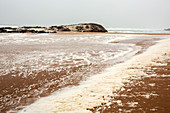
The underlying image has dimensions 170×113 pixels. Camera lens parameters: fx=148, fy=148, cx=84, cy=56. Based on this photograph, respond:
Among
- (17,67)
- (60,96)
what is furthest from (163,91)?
(17,67)

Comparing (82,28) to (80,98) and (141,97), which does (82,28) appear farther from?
(141,97)

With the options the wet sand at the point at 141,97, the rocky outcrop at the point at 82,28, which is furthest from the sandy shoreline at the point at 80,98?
the rocky outcrop at the point at 82,28

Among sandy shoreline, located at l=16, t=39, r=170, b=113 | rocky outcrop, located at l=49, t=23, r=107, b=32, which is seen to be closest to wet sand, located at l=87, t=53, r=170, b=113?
sandy shoreline, located at l=16, t=39, r=170, b=113

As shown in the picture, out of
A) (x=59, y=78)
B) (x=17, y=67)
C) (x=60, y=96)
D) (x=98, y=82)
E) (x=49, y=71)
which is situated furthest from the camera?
(x=17, y=67)

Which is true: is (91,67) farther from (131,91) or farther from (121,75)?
(131,91)

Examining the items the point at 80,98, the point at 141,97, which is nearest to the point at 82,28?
the point at 80,98

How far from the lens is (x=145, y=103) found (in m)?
2.47

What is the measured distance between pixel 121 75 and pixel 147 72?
820 millimetres

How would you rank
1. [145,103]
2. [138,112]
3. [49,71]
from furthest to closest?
[49,71]
[145,103]
[138,112]

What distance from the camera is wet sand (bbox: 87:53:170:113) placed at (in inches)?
91.1

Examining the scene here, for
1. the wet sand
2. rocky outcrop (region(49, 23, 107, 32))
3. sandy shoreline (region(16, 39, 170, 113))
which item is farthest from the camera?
rocky outcrop (region(49, 23, 107, 32))

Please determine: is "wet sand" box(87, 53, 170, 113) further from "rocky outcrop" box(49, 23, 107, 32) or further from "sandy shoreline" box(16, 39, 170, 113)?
"rocky outcrop" box(49, 23, 107, 32)

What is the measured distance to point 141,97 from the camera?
2.71 m

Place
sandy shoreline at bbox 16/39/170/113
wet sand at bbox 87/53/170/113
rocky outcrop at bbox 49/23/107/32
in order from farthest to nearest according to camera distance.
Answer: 1. rocky outcrop at bbox 49/23/107/32
2. sandy shoreline at bbox 16/39/170/113
3. wet sand at bbox 87/53/170/113
